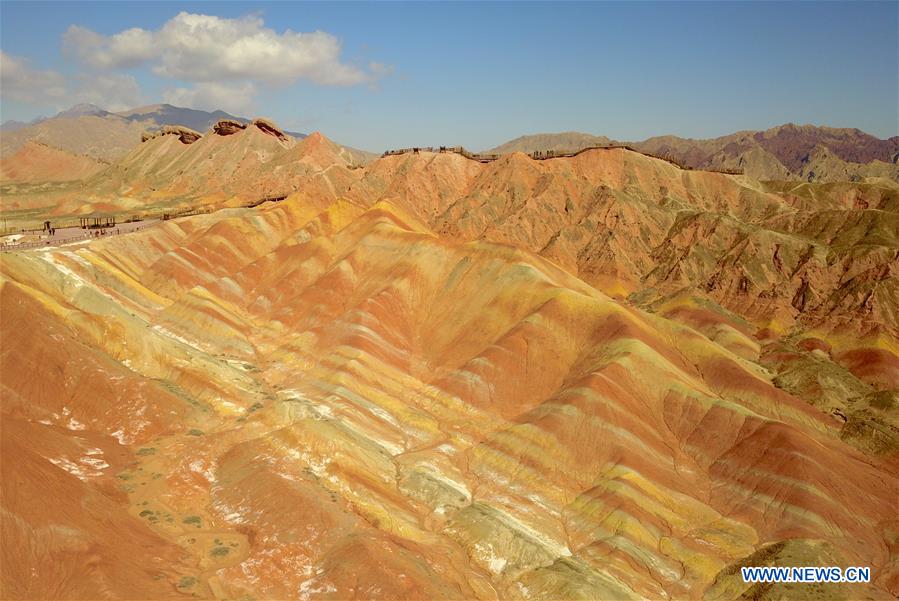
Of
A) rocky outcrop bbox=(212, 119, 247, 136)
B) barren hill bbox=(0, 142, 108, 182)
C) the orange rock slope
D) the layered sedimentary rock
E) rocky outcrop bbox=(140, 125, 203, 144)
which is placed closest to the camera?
the layered sedimentary rock

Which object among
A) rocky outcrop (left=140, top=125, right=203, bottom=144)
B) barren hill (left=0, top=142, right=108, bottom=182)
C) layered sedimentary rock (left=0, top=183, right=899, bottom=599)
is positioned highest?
rocky outcrop (left=140, top=125, right=203, bottom=144)

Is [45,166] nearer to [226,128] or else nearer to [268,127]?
[226,128]

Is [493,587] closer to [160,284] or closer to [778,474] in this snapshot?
[778,474]

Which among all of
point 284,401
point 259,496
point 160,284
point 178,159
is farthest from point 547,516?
point 178,159

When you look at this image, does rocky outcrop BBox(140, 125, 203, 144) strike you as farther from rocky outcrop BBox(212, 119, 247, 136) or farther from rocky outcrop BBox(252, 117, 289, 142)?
rocky outcrop BBox(252, 117, 289, 142)

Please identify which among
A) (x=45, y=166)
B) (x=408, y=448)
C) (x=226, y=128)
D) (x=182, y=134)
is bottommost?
(x=408, y=448)

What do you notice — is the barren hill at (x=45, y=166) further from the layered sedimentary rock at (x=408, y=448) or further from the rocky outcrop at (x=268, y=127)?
the layered sedimentary rock at (x=408, y=448)

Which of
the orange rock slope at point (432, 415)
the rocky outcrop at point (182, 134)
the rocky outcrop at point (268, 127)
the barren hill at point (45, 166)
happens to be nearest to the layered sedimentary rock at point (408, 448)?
the orange rock slope at point (432, 415)

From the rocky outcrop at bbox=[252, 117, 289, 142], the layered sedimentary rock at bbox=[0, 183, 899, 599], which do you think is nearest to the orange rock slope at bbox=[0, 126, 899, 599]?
the layered sedimentary rock at bbox=[0, 183, 899, 599]

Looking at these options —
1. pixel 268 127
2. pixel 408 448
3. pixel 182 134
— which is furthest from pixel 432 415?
pixel 182 134
